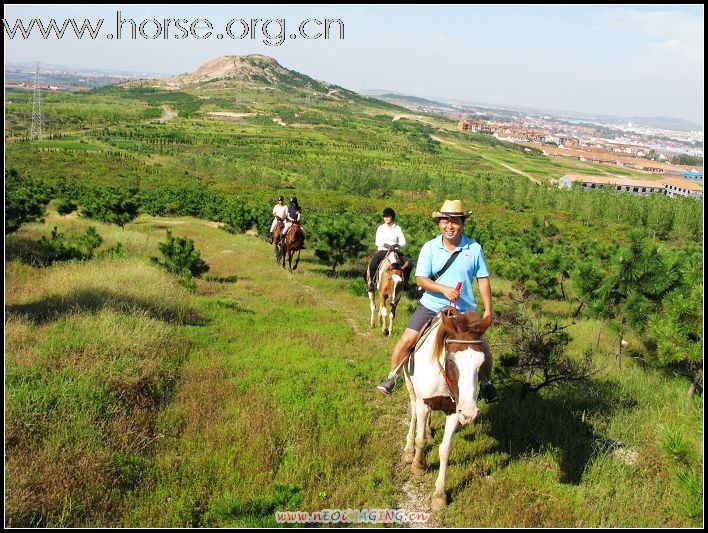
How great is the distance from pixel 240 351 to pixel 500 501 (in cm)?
541

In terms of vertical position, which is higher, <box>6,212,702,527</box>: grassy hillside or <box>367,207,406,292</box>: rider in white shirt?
<box>367,207,406,292</box>: rider in white shirt

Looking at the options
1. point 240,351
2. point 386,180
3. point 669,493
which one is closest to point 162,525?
point 240,351

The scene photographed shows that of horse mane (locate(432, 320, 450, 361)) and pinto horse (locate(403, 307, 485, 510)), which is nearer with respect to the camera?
pinto horse (locate(403, 307, 485, 510))

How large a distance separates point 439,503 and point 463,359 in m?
1.77

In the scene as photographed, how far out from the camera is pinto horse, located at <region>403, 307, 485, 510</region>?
4.62 meters

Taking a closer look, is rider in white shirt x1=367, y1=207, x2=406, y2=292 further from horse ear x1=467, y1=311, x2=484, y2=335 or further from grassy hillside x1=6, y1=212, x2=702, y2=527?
horse ear x1=467, y1=311, x2=484, y2=335

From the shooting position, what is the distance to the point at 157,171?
74125 mm

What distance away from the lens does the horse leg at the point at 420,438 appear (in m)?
5.64

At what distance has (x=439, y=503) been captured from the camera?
16.9 ft

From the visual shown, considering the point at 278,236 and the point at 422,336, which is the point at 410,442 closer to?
the point at 422,336

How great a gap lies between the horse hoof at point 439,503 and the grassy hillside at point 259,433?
76 millimetres

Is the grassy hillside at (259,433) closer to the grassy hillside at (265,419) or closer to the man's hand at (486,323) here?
the grassy hillside at (265,419)

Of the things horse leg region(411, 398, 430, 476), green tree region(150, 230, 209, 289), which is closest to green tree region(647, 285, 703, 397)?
horse leg region(411, 398, 430, 476)

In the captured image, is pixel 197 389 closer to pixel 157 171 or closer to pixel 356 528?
pixel 356 528
